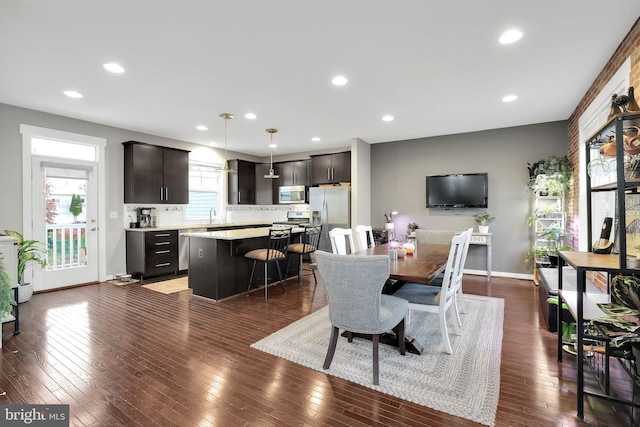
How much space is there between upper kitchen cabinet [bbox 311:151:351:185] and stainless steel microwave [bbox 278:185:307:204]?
42 centimetres

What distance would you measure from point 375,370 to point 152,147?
5.41 metres

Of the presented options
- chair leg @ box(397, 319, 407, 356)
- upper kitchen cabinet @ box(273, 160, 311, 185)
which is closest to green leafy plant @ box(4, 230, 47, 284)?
chair leg @ box(397, 319, 407, 356)

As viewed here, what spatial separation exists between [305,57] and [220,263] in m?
2.74

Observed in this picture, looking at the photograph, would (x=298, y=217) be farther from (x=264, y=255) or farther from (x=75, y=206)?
(x=75, y=206)

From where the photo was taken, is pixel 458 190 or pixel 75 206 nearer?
pixel 75 206

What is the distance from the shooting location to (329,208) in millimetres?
6609

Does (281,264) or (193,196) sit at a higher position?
(193,196)

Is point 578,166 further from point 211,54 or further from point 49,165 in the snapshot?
point 49,165

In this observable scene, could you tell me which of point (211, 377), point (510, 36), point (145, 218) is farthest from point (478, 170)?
point (145, 218)

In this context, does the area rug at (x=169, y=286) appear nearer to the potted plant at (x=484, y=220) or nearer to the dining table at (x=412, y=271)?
the dining table at (x=412, y=271)

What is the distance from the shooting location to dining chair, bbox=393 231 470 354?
2535 millimetres

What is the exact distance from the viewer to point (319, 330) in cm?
310

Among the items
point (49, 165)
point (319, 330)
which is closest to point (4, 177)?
point (49, 165)

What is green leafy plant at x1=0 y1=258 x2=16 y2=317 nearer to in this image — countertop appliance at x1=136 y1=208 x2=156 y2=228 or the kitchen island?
the kitchen island
